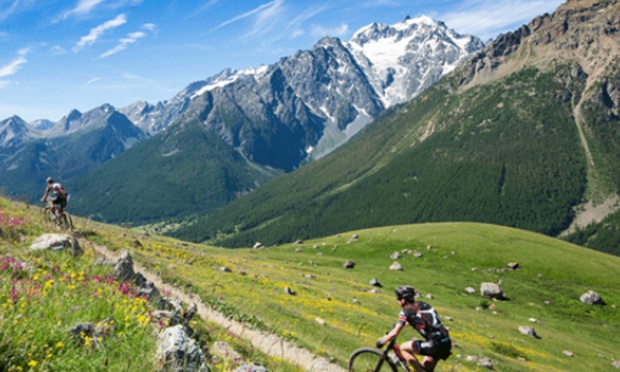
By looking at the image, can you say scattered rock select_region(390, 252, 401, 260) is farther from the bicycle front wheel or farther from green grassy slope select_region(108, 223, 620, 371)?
the bicycle front wheel

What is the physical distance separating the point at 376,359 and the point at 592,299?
69000 millimetres

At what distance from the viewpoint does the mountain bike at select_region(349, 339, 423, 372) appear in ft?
37.7

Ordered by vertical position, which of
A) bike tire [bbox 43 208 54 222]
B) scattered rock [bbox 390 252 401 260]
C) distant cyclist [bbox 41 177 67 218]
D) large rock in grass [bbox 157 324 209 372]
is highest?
distant cyclist [bbox 41 177 67 218]

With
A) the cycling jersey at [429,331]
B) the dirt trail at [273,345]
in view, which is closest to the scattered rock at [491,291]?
the dirt trail at [273,345]

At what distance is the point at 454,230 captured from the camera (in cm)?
9112

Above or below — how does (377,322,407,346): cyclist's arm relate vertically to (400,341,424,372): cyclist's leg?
above

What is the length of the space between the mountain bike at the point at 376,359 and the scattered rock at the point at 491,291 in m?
58.3

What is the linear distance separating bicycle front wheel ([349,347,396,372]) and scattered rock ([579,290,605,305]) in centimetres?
6813

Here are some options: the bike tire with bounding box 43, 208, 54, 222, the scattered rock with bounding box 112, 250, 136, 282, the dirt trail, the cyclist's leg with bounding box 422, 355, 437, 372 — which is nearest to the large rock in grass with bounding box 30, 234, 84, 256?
the scattered rock with bounding box 112, 250, 136, 282

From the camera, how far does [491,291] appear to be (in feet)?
200

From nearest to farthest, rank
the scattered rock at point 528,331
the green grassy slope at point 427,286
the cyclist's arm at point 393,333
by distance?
the cyclist's arm at point 393,333 → the green grassy slope at point 427,286 → the scattered rock at point 528,331

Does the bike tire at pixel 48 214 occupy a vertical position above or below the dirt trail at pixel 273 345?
above

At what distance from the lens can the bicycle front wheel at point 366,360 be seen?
1165 centimetres

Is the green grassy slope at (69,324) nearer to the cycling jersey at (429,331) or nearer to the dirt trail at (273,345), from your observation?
the dirt trail at (273,345)
